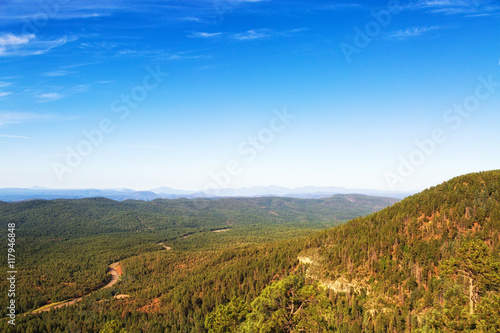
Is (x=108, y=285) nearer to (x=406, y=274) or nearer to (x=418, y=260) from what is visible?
(x=406, y=274)

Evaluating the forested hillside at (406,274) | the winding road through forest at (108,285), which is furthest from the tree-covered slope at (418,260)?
the winding road through forest at (108,285)

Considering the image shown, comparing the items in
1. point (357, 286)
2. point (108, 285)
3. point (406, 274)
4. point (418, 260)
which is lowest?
point (108, 285)

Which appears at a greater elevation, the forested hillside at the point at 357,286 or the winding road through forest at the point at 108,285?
the forested hillside at the point at 357,286

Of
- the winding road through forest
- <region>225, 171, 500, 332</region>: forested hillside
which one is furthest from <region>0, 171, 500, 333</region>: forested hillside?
the winding road through forest

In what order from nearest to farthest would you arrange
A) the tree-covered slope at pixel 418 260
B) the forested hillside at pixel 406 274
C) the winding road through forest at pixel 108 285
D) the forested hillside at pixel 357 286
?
the forested hillside at pixel 406 274, the forested hillside at pixel 357 286, the tree-covered slope at pixel 418 260, the winding road through forest at pixel 108 285

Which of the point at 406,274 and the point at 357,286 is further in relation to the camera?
the point at 357,286

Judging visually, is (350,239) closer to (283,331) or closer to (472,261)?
(472,261)

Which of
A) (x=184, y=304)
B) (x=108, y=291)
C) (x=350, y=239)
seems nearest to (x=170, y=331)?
(x=184, y=304)

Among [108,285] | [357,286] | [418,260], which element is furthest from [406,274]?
[108,285]

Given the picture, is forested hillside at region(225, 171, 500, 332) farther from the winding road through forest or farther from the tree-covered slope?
the winding road through forest

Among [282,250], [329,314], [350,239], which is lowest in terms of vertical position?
[282,250]

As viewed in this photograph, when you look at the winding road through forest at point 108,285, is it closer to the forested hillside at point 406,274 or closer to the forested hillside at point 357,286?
the forested hillside at point 357,286
